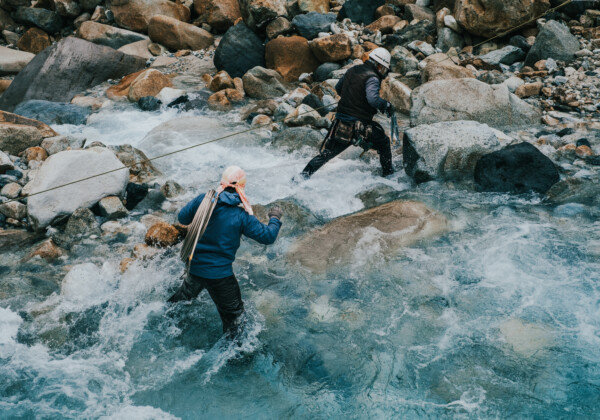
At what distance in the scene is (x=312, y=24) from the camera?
1295 cm

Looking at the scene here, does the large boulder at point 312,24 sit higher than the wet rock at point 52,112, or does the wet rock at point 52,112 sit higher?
the large boulder at point 312,24

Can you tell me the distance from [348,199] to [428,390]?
11.3 feet

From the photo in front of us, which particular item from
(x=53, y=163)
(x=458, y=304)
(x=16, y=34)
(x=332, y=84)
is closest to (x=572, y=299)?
(x=458, y=304)

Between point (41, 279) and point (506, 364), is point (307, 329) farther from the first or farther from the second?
point (41, 279)

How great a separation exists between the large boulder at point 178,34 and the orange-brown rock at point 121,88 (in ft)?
9.09

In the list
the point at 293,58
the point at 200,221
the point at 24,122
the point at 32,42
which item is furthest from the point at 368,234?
the point at 32,42

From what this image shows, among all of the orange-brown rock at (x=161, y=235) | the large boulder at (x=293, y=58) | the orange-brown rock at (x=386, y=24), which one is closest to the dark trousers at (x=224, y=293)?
the orange-brown rock at (x=161, y=235)

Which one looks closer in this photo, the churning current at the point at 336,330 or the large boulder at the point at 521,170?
the churning current at the point at 336,330

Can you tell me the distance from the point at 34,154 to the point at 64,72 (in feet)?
17.5

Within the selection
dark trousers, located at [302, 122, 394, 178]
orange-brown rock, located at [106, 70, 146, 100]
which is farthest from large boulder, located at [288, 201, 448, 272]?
orange-brown rock, located at [106, 70, 146, 100]

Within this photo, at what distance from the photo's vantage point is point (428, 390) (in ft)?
12.9

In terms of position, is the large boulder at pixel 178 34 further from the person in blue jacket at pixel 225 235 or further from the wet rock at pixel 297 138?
the person in blue jacket at pixel 225 235

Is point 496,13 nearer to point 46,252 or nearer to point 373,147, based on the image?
point 373,147

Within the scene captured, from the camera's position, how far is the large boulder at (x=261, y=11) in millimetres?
12859
